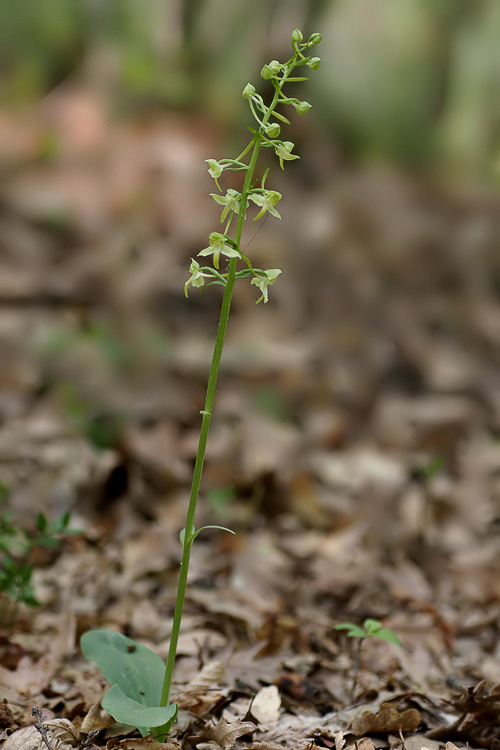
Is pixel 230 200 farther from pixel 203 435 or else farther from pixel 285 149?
pixel 203 435

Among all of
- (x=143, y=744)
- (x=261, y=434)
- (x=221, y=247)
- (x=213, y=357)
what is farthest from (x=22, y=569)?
(x=261, y=434)

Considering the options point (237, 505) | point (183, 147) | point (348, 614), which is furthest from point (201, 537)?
point (183, 147)

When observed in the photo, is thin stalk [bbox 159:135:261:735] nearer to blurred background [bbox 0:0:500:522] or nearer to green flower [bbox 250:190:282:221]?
green flower [bbox 250:190:282:221]

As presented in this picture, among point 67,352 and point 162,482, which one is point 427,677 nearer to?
point 162,482

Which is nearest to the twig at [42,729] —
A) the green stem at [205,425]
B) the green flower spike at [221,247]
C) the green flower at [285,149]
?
the green stem at [205,425]

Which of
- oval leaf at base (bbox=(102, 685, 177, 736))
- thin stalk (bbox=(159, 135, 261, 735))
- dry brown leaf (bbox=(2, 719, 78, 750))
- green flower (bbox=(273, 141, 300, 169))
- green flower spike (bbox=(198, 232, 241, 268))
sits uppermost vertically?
green flower (bbox=(273, 141, 300, 169))

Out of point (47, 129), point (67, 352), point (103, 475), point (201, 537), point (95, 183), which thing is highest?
point (47, 129)

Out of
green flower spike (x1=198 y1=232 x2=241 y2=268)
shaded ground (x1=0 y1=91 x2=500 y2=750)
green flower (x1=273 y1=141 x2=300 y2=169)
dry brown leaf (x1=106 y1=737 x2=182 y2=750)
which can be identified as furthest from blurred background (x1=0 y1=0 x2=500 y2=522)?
green flower (x1=273 y1=141 x2=300 y2=169)

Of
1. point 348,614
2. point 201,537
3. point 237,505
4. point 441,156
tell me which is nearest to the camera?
point 348,614
